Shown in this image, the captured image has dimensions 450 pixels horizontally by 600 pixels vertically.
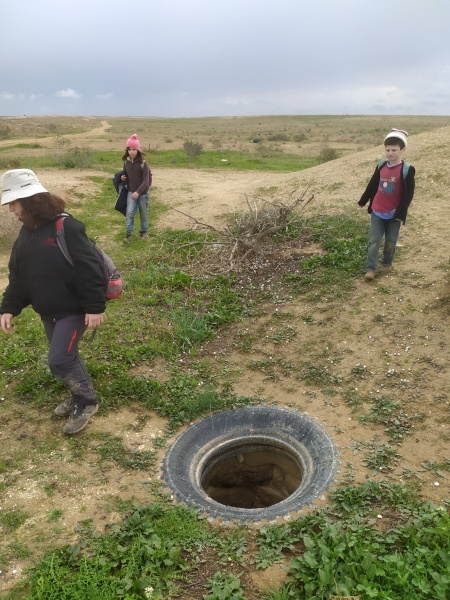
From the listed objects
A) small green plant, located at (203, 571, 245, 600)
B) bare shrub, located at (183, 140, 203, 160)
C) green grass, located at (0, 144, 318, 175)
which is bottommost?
small green plant, located at (203, 571, 245, 600)

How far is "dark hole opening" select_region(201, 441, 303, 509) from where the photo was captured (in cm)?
383

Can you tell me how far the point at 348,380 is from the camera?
434cm

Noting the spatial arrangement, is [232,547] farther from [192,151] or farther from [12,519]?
[192,151]

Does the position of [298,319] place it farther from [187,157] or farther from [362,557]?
[187,157]

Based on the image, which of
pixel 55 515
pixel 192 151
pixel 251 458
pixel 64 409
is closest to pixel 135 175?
pixel 64 409

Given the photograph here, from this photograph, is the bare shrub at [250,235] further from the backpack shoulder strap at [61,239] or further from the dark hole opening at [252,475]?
the backpack shoulder strap at [61,239]

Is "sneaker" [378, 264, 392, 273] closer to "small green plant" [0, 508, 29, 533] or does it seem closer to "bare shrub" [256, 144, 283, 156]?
"small green plant" [0, 508, 29, 533]

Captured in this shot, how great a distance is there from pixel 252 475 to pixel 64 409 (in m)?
1.71

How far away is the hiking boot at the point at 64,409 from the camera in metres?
3.97

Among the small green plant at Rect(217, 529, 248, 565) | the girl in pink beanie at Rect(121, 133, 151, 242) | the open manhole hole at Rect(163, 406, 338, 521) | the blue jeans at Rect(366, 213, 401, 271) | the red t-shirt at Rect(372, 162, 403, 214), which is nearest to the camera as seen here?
the small green plant at Rect(217, 529, 248, 565)

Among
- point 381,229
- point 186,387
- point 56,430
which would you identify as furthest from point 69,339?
point 381,229

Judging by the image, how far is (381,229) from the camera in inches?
223

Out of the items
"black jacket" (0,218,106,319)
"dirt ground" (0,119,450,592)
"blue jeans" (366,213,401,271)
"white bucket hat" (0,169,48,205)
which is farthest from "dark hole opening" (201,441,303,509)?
"blue jeans" (366,213,401,271)

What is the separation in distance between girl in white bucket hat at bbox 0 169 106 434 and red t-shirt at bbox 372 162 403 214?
3.62 m
